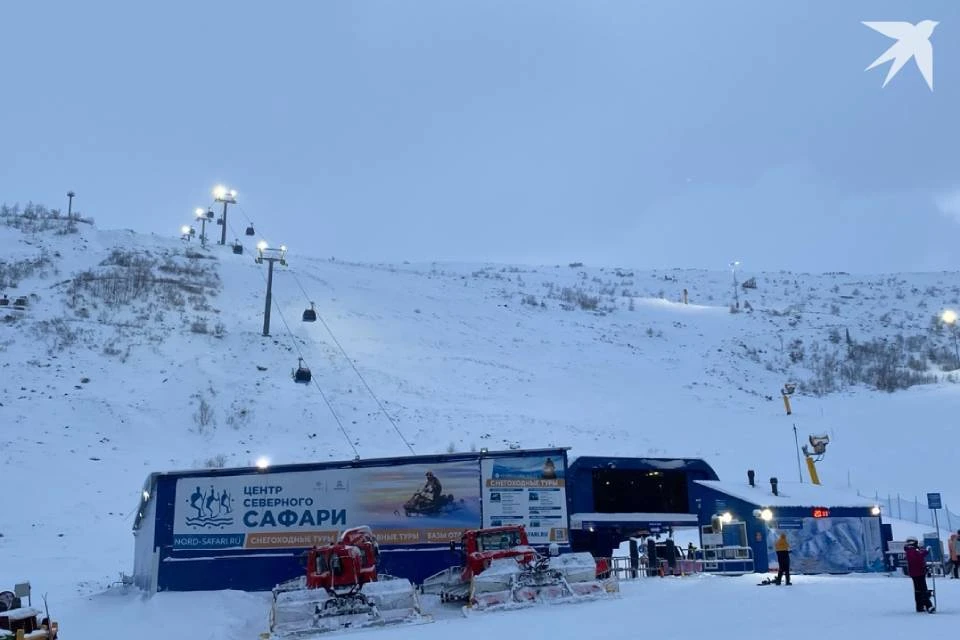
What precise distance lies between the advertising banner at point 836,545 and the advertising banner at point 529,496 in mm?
7264

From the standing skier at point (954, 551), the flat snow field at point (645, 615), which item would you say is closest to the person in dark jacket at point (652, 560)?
the flat snow field at point (645, 615)

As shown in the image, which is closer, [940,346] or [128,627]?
[128,627]

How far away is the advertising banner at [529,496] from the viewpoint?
23234mm

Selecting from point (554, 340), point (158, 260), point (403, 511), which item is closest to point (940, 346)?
point (554, 340)

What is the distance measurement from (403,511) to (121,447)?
58.5 feet

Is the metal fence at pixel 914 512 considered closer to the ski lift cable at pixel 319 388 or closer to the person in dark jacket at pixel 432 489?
the person in dark jacket at pixel 432 489

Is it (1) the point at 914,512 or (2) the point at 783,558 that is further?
(1) the point at 914,512

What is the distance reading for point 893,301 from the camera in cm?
8719

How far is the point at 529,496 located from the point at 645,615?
8.76 metres

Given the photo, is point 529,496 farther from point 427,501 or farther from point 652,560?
point 652,560

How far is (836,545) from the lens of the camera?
25672 millimetres

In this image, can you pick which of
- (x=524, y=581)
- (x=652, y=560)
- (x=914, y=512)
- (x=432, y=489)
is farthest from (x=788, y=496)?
(x=524, y=581)

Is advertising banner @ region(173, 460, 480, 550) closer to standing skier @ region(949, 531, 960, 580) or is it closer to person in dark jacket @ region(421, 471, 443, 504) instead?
person in dark jacket @ region(421, 471, 443, 504)

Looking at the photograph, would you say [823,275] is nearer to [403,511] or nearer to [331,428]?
[331,428]
